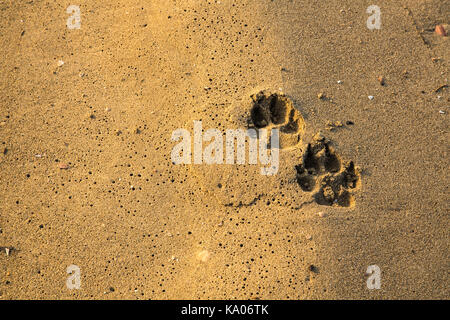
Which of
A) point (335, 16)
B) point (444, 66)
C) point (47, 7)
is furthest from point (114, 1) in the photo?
point (444, 66)

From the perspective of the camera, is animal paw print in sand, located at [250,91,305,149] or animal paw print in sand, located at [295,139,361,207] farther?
animal paw print in sand, located at [250,91,305,149]

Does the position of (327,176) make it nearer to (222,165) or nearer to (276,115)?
(276,115)

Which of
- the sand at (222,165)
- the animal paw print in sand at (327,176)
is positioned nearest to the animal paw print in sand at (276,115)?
the sand at (222,165)

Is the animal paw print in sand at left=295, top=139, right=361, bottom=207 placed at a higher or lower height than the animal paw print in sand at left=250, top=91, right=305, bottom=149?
lower

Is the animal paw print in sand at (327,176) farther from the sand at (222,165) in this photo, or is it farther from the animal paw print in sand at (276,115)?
the animal paw print in sand at (276,115)

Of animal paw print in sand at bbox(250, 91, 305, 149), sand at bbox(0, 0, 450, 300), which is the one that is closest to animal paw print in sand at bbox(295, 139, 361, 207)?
sand at bbox(0, 0, 450, 300)

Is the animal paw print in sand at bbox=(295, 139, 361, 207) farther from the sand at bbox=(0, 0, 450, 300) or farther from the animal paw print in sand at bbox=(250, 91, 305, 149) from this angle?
the animal paw print in sand at bbox=(250, 91, 305, 149)
